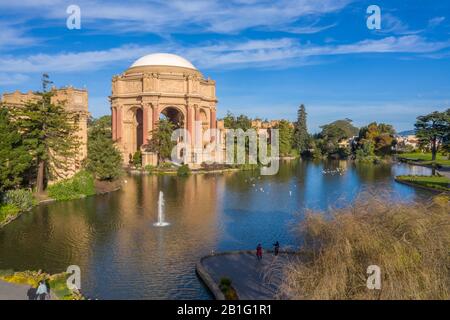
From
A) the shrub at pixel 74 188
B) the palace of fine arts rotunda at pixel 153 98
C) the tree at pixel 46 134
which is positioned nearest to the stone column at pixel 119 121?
the palace of fine arts rotunda at pixel 153 98

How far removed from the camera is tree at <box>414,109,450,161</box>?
60625 mm

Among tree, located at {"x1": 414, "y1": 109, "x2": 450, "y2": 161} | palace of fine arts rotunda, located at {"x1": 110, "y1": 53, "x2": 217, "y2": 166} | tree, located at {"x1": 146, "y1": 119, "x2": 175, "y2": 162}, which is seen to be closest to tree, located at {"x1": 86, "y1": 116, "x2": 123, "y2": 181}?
tree, located at {"x1": 146, "y1": 119, "x2": 175, "y2": 162}

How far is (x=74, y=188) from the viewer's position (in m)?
29.2

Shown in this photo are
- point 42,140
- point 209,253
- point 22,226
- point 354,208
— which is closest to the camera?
point 354,208

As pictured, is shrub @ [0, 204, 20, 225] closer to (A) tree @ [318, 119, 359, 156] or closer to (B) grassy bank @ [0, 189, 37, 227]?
(B) grassy bank @ [0, 189, 37, 227]

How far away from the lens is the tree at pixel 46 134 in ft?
86.8

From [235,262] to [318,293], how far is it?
6546 millimetres

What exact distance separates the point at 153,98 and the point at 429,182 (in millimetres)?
34268

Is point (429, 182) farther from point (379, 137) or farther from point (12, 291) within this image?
point (379, 137)

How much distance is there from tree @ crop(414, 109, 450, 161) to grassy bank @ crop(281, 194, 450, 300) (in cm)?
5712
